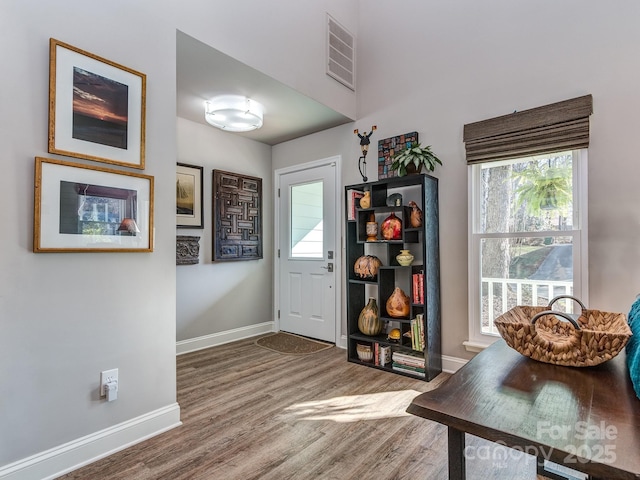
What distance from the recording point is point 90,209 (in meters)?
1.75

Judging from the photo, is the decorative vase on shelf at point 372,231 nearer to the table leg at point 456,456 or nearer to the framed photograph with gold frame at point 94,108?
the framed photograph with gold frame at point 94,108

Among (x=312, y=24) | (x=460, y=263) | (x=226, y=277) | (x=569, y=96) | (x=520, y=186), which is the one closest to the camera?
(x=569, y=96)

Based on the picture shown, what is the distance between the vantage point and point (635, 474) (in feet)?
1.98

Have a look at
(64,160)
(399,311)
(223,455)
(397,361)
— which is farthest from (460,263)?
(64,160)

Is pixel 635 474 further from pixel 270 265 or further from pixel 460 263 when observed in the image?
pixel 270 265

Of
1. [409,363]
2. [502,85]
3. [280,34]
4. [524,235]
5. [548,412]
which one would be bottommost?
[409,363]

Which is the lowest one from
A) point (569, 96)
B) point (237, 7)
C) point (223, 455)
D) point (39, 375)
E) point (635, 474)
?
point (223, 455)

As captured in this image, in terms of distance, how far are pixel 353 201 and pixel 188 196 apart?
173cm

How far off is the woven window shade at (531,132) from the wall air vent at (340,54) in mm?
1370

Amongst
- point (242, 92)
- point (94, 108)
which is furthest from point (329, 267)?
point (94, 108)

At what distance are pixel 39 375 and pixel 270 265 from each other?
292 cm

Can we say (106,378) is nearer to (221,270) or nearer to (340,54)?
(221,270)

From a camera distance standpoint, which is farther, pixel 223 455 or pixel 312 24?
pixel 312 24

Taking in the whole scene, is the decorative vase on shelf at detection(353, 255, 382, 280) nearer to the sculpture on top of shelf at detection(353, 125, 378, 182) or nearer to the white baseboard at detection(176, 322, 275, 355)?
the sculpture on top of shelf at detection(353, 125, 378, 182)
